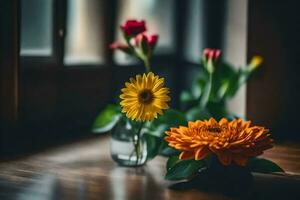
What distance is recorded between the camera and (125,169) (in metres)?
1.06

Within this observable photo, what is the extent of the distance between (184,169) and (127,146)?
0.20 m

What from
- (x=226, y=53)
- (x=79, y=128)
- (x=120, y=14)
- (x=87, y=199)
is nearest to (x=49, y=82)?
(x=79, y=128)

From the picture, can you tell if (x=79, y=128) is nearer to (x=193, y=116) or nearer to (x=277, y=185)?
(x=193, y=116)

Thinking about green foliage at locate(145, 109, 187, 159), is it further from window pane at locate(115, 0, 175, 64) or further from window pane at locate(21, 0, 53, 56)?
window pane at locate(115, 0, 175, 64)

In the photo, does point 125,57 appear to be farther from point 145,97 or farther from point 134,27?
point 145,97

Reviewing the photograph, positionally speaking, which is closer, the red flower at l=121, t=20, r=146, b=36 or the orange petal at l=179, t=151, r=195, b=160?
the orange petal at l=179, t=151, r=195, b=160

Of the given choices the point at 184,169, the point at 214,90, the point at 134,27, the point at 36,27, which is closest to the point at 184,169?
the point at 184,169

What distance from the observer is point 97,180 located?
97cm

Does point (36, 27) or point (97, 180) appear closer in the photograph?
point (97, 180)

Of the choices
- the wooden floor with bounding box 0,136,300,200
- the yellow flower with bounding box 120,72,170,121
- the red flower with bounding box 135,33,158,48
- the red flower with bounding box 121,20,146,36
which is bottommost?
the wooden floor with bounding box 0,136,300,200

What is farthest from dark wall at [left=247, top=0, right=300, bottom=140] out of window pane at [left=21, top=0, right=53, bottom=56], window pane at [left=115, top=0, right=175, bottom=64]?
window pane at [left=21, top=0, right=53, bottom=56]

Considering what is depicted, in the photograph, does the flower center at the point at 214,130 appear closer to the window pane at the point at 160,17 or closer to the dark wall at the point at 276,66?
the dark wall at the point at 276,66

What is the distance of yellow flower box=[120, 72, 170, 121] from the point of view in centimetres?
92

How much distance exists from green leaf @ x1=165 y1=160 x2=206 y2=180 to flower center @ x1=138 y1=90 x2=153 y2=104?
0.39ft
